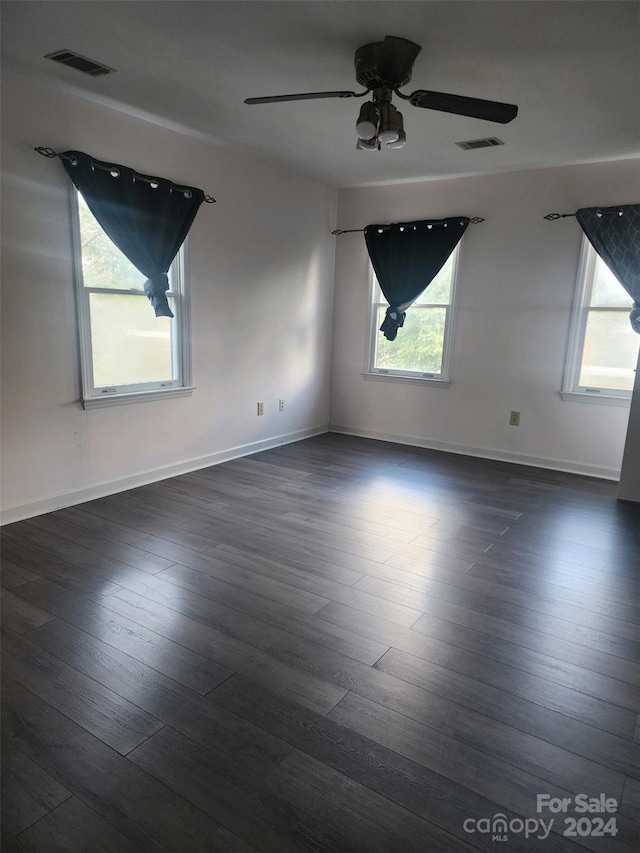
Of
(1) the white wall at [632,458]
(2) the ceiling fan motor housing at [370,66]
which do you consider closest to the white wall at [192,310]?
(2) the ceiling fan motor housing at [370,66]

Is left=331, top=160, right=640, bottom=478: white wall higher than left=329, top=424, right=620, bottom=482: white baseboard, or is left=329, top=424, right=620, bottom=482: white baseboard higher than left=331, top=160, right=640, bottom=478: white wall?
left=331, top=160, right=640, bottom=478: white wall

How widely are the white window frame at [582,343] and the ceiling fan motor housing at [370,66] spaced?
2535 millimetres

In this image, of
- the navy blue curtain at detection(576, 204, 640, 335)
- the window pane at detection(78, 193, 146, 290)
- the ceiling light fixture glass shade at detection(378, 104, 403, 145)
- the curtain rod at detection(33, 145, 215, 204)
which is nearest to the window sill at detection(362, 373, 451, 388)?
the navy blue curtain at detection(576, 204, 640, 335)

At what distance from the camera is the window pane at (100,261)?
347cm

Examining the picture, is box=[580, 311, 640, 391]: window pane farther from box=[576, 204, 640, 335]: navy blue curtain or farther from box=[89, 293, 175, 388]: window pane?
box=[89, 293, 175, 388]: window pane

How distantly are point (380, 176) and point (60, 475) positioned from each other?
3.78 m

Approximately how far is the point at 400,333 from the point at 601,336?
184 centimetres

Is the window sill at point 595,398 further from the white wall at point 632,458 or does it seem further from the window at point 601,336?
the white wall at point 632,458

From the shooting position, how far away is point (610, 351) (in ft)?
14.8

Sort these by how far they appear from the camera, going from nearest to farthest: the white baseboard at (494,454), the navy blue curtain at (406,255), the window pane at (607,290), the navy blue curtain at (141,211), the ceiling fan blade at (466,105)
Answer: the ceiling fan blade at (466,105), the navy blue curtain at (141,211), the window pane at (607,290), the white baseboard at (494,454), the navy blue curtain at (406,255)

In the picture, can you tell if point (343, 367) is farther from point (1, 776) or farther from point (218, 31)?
point (1, 776)

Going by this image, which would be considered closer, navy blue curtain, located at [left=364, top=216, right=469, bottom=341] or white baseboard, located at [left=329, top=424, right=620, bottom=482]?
white baseboard, located at [left=329, top=424, right=620, bottom=482]

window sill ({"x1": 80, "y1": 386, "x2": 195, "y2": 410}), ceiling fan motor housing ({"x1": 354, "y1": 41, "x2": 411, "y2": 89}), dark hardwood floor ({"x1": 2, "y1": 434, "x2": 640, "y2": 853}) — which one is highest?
ceiling fan motor housing ({"x1": 354, "y1": 41, "x2": 411, "y2": 89})

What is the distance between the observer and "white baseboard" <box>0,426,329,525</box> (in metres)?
3.38
